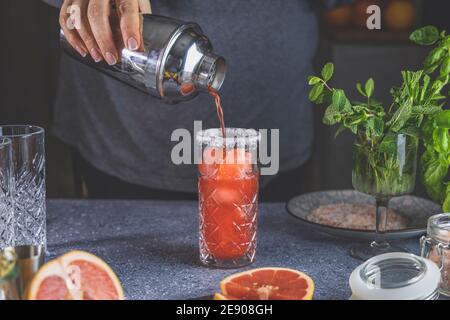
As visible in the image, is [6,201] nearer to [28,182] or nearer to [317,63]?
[28,182]

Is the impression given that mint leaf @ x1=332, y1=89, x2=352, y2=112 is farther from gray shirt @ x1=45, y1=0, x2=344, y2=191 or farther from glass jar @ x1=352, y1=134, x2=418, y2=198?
gray shirt @ x1=45, y1=0, x2=344, y2=191

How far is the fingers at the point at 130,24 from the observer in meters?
1.18

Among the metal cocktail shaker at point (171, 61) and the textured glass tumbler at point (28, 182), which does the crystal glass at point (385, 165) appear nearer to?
the metal cocktail shaker at point (171, 61)

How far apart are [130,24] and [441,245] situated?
0.61 m

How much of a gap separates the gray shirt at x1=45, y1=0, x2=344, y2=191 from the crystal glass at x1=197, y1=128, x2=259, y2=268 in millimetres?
735

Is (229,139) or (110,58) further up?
(110,58)

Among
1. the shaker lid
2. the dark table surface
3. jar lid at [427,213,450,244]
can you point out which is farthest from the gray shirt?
the shaker lid

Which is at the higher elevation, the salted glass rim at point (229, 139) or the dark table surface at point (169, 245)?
the salted glass rim at point (229, 139)

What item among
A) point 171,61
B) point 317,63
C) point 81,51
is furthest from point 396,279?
point 317,63

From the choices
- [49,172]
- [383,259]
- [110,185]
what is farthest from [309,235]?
[49,172]

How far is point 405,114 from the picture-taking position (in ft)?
3.59

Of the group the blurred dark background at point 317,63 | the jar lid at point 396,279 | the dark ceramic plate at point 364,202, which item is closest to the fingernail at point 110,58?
the dark ceramic plate at point 364,202

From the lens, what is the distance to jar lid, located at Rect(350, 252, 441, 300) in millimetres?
862

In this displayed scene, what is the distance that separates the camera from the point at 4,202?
1.11 meters
